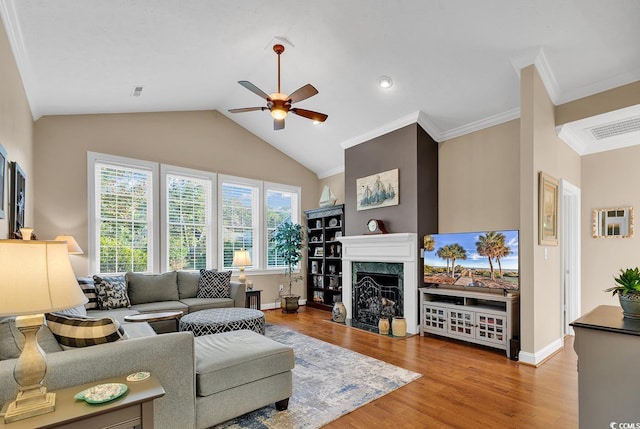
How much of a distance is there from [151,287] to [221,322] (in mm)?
1773

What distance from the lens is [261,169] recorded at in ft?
22.4

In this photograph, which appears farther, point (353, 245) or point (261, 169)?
point (261, 169)

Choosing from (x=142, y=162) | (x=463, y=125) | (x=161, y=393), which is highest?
(x=463, y=125)

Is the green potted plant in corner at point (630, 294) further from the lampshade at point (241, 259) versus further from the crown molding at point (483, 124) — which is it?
the lampshade at point (241, 259)

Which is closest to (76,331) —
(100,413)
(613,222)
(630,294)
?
(100,413)

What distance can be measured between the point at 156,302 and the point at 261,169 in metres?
3.14

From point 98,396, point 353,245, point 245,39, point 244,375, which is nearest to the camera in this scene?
point 98,396

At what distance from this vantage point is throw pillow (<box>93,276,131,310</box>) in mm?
4266

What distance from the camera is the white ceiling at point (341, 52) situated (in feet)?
10.0

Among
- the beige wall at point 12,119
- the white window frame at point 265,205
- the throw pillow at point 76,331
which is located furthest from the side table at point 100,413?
the white window frame at point 265,205

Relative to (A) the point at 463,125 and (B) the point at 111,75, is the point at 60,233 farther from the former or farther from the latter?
(A) the point at 463,125

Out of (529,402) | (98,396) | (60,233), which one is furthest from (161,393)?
(60,233)

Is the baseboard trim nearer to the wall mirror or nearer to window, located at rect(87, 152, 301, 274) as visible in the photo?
the wall mirror

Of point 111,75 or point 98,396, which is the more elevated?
point 111,75
